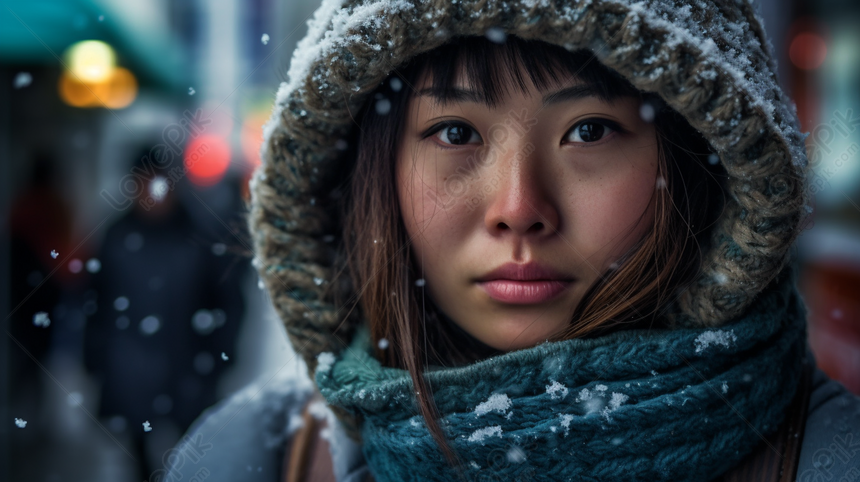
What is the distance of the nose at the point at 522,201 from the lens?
1.24m

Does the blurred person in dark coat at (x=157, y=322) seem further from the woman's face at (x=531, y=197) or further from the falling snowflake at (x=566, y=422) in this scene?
the falling snowflake at (x=566, y=422)

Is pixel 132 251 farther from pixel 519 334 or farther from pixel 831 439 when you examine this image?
pixel 831 439

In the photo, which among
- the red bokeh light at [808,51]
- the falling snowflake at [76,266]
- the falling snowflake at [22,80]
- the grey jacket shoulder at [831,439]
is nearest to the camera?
the grey jacket shoulder at [831,439]

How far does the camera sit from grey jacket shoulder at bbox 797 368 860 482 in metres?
1.21

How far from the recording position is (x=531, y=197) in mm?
1244

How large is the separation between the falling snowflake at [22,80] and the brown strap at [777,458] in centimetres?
645

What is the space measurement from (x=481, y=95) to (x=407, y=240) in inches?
16.3

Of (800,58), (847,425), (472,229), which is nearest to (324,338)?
(472,229)

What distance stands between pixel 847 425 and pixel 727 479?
0.90ft

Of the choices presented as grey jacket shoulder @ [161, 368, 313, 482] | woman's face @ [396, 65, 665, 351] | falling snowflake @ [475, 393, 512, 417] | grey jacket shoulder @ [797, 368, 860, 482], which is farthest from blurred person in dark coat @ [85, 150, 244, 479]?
grey jacket shoulder @ [797, 368, 860, 482]

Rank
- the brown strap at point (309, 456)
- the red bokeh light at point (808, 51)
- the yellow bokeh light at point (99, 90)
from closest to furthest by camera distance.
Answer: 1. the brown strap at point (309, 456)
2. the red bokeh light at point (808, 51)
3. the yellow bokeh light at point (99, 90)

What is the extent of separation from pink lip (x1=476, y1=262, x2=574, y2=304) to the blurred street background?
2.26 ft

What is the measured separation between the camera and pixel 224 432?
66.5 inches

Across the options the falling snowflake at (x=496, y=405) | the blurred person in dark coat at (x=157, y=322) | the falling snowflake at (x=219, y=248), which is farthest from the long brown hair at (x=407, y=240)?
the blurred person in dark coat at (x=157, y=322)
